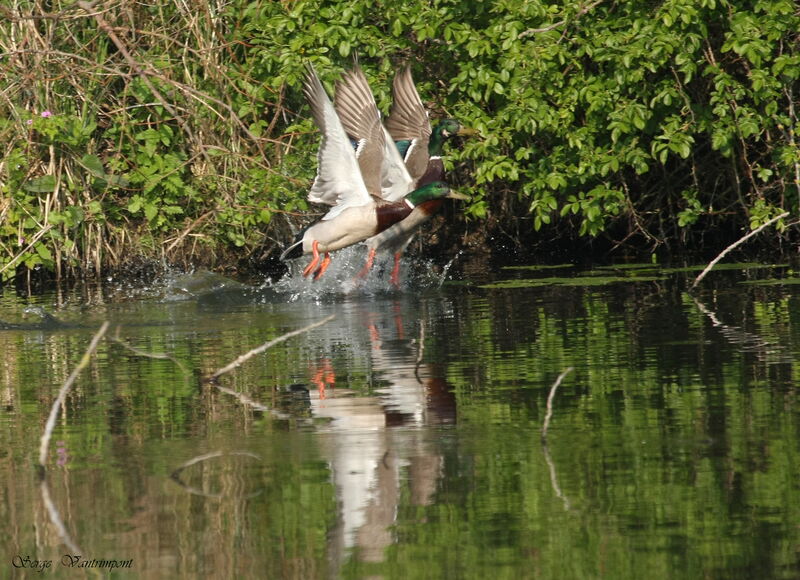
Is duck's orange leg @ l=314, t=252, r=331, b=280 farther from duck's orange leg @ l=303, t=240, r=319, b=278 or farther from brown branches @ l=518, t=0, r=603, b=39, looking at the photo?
brown branches @ l=518, t=0, r=603, b=39

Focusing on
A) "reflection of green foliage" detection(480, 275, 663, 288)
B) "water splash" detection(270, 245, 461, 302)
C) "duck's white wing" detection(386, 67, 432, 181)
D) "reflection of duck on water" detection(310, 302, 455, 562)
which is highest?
"duck's white wing" detection(386, 67, 432, 181)

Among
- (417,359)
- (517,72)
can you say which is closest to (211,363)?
(417,359)

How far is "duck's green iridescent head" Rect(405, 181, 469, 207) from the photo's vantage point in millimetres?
12008

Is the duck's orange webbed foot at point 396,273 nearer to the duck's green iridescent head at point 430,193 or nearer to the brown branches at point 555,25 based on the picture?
the duck's green iridescent head at point 430,193

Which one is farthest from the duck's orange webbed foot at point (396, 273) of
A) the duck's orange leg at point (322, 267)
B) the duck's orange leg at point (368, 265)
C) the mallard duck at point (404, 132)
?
the duck's orange leg at point (322, 267)

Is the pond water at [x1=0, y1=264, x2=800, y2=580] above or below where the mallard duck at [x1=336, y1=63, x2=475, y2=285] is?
below

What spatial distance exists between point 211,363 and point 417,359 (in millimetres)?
1113

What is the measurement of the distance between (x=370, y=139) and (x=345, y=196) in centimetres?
57

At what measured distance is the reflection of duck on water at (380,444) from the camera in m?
4.80

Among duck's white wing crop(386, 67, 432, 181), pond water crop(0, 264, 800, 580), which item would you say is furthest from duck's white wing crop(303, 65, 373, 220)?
pond water crop(0, 264, 800, 580)

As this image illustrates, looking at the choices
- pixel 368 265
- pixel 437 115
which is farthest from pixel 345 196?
pixel 437 115

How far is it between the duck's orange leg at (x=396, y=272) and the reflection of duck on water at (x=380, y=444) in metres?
3.74

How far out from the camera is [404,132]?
1312cm

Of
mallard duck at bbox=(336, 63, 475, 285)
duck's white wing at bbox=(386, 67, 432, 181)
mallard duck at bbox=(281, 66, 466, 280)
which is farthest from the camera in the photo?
duck's white wing at bbox=(386, 67, 432, 181)
